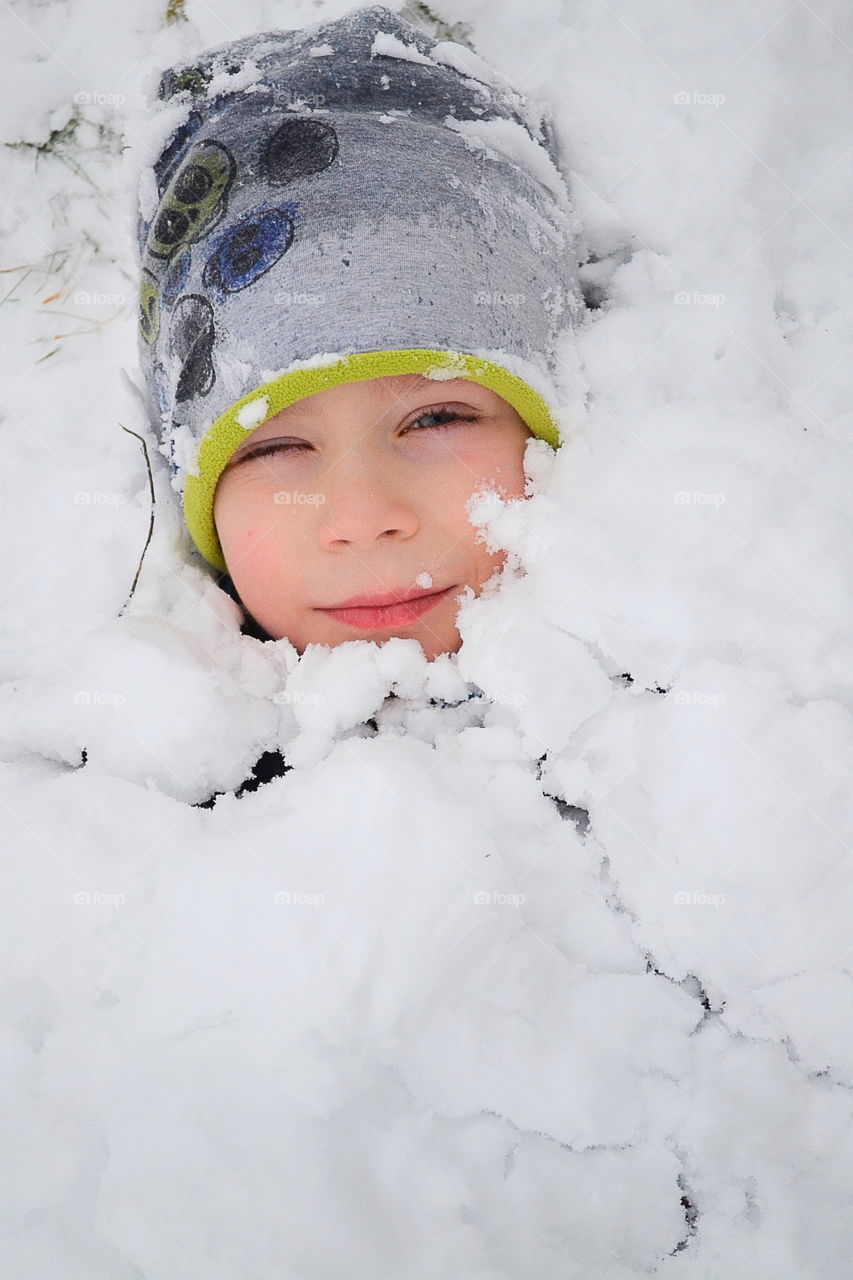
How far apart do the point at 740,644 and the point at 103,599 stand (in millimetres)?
1085
